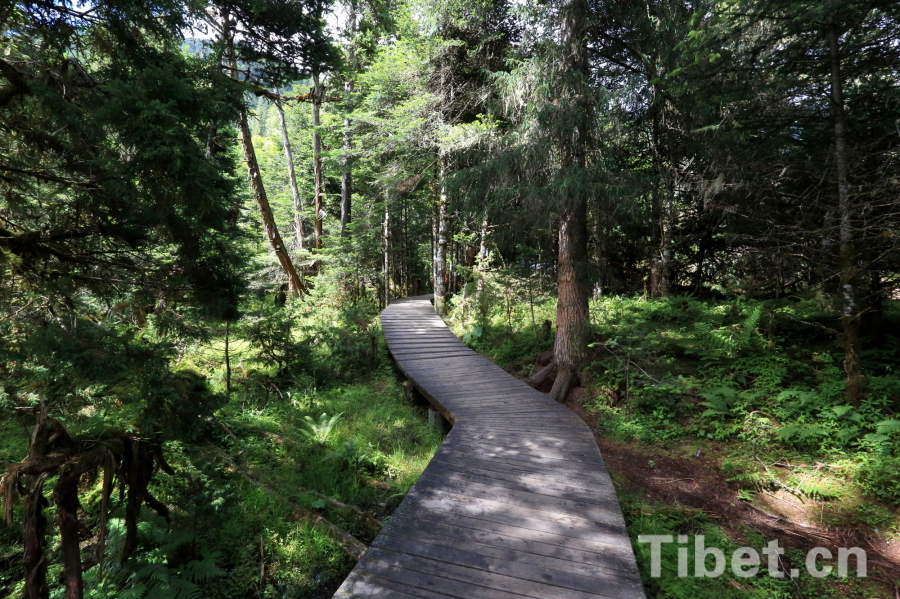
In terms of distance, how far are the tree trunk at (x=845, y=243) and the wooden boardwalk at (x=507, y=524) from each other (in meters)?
4.06

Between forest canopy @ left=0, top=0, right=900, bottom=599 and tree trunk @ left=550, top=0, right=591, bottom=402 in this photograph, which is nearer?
forest canopy @ left=0, top=0, right=900, bottom=599

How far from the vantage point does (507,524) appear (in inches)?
144

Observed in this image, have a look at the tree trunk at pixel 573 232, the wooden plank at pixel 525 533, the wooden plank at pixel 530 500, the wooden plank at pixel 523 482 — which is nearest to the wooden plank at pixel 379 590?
the wooden plank at pixel 525 533

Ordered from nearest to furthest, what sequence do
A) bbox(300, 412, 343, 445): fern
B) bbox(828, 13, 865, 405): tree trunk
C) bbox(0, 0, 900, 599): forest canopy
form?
bbox(0, 0, 900, 599): forest canopy → bbox(828, 13, 865, 405): tree trunk → bbox(300, 412, 343, 445): fern

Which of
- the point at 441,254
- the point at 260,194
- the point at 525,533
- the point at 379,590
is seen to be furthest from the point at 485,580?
the point at 441,254

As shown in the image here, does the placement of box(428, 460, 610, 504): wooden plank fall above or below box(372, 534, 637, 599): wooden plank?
above

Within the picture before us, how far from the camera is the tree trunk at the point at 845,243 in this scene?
534 centimetres

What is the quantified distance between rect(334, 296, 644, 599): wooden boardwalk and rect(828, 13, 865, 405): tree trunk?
406 centimetres

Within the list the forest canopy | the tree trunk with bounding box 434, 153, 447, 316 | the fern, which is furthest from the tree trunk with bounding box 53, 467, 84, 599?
the tree trunk with bounding box 434, 153, 447, 316

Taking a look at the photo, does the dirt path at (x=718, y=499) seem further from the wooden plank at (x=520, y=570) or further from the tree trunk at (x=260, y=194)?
the tree trunk at (x=260, y=194)

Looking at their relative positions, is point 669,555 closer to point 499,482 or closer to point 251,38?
point 499,482

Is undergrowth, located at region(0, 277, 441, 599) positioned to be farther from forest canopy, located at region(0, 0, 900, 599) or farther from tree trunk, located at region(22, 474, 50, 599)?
tree trunk, located at region(22, 474, 50, 599)

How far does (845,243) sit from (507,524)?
6.28m

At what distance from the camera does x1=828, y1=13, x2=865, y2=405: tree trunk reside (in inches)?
210
